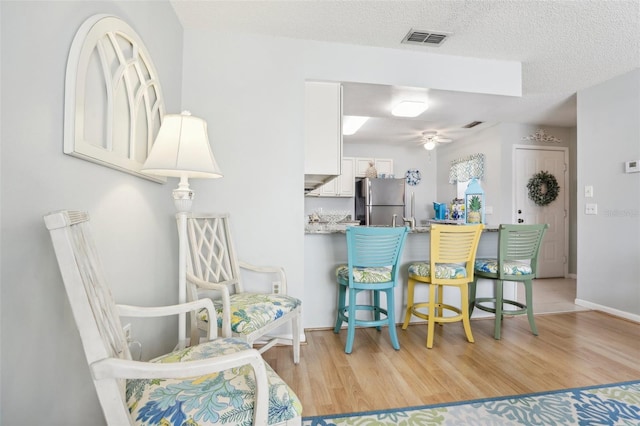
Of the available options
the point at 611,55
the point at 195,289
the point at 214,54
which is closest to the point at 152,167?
the point at 195,289

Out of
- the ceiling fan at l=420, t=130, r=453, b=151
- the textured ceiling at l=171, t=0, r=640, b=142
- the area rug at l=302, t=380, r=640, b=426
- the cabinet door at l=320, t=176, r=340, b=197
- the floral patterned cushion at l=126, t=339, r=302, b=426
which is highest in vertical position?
the textured ceiling at l=171, t=0, r=640, b=142

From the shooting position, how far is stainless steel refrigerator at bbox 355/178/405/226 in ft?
18.5

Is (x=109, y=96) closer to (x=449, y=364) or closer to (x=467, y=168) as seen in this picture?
(x=449, y=364)

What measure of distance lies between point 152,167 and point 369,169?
4.86 m

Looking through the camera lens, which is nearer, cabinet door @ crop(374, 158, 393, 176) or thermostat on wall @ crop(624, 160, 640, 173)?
thermostat on wall @ crop(624, 160, 640, 173)

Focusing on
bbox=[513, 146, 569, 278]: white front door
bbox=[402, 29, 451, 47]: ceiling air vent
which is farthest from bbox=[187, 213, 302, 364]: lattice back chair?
bbox=[513, 146, 569, 278]: white front door

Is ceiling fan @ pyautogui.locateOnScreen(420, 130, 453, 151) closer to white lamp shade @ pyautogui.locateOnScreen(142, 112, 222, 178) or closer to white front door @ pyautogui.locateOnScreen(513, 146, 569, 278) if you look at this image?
white front door @ pyautogui.locateOnScreen(513, 146, 569, 278)

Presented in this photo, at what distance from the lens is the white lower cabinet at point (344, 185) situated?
18.7ft

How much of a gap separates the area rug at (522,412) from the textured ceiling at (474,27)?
93.0 inches

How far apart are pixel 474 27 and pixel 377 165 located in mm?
3748

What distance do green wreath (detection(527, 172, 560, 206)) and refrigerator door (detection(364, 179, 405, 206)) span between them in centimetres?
203

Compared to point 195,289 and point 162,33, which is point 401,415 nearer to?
point 195,289

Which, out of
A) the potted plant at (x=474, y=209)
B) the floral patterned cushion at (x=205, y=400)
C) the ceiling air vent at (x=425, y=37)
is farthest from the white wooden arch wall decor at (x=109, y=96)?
the potted plant at (x=474, y=209)

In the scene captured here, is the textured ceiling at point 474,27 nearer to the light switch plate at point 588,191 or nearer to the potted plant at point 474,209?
the potted plant at point 474,209
